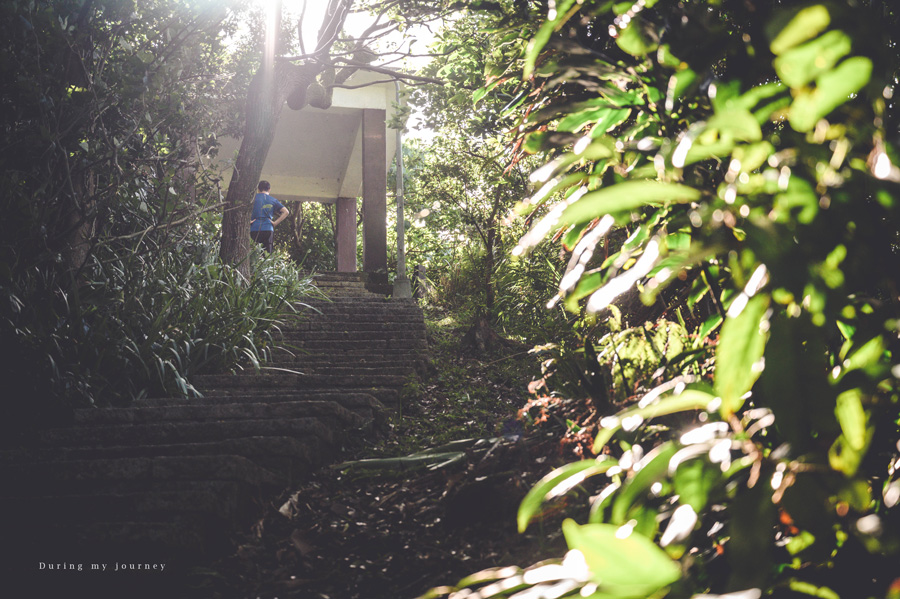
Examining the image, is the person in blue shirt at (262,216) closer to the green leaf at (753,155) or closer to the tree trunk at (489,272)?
the tree trunk at (489,272)

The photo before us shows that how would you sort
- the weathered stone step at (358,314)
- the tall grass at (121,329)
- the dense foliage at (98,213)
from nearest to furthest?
the tall grass at (121,329) < the dense foliage at (98,213) < the weathered stone step at (358,314)

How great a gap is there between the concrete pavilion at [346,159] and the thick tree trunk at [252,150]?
1337mm

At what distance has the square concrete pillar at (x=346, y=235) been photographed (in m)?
12.9

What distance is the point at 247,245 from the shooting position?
6.45 metres

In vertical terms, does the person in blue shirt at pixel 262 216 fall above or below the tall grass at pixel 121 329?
above

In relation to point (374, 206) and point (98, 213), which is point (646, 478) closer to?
point (98, 213)

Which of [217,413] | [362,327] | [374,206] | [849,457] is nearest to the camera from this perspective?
[849,457]

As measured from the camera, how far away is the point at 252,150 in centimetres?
665

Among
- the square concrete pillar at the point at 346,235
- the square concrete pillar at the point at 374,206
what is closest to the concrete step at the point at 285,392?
the square concrete pillar at the point at 374,206

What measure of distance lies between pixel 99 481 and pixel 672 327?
2254mm

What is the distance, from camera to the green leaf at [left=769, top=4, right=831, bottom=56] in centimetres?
56

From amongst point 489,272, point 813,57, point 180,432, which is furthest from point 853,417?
point 489,272

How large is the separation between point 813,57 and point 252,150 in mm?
6653

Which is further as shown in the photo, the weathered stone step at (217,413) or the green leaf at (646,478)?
the weathered stone step at (217,413)
